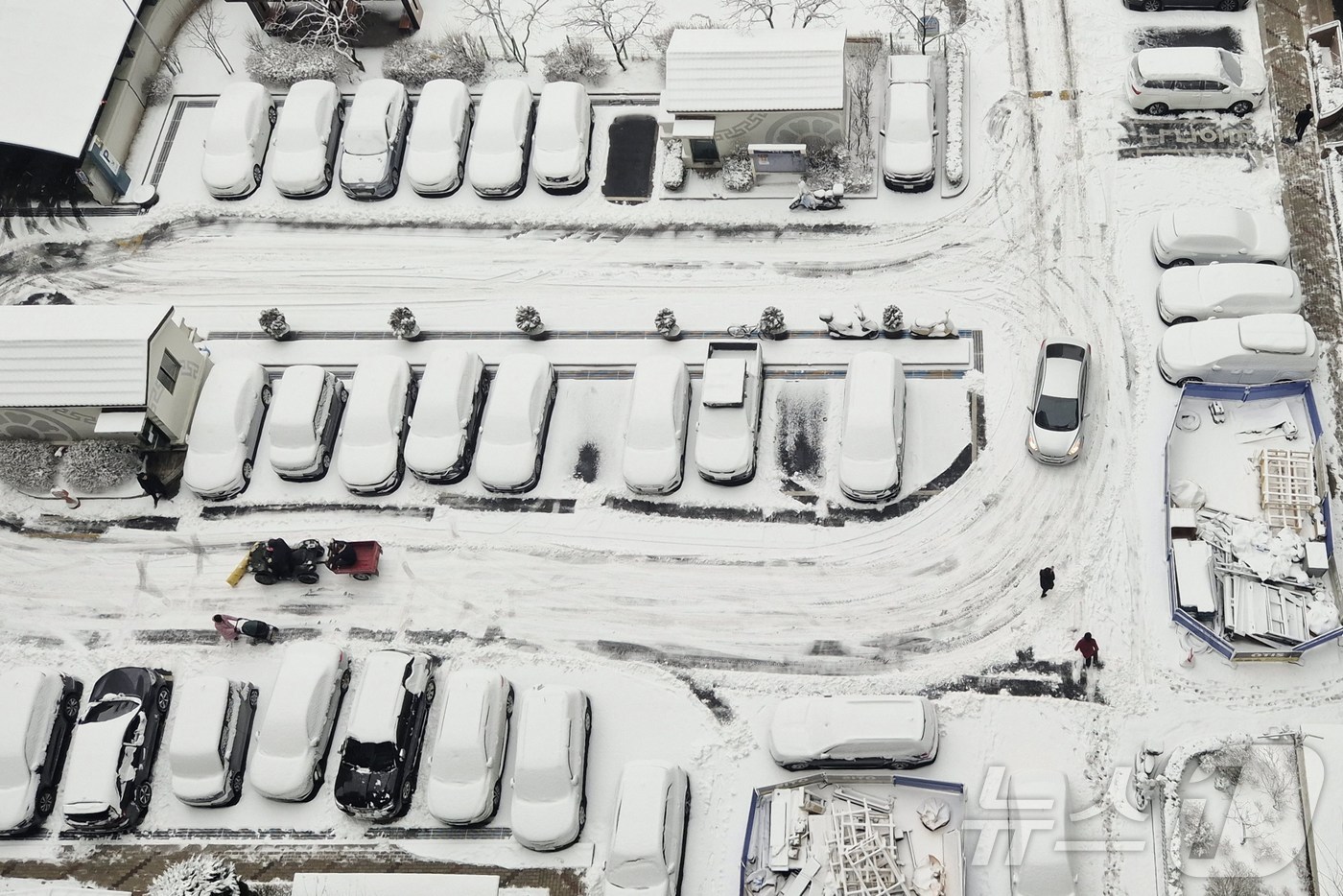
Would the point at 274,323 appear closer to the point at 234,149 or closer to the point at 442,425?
the point at 442,425

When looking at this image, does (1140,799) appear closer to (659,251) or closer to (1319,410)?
(1319,410)

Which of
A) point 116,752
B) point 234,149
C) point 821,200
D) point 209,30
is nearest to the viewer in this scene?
point 116,752

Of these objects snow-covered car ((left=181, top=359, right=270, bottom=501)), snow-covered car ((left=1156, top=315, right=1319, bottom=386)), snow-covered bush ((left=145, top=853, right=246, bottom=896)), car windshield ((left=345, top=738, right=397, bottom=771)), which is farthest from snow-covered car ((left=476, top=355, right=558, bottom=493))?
snow-covered car ((left=1156, top=315, right=1319, bottom=386))

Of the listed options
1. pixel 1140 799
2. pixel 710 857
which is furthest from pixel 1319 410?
pixel 710 857

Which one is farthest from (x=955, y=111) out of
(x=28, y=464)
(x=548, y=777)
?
(x=28, y=464)

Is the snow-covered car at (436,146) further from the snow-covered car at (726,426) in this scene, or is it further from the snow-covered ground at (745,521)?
the snow-covered car at (726,426)
